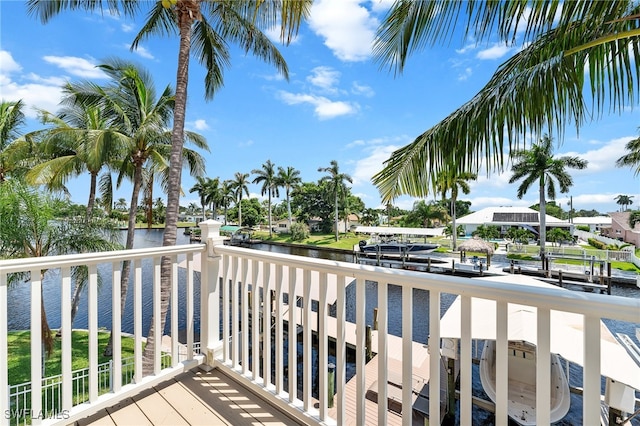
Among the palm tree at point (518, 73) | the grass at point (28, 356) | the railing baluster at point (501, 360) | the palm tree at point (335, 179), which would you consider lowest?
the grass at point (28, 356)

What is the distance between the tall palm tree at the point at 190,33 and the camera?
5.15 meters

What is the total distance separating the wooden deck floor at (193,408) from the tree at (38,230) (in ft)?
18.5

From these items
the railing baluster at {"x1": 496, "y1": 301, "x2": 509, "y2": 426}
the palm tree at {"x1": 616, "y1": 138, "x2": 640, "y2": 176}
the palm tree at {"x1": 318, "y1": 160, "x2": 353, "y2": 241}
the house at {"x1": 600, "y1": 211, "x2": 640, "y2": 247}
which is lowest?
the house at {"x1": 600, "y1": 211, "x2": 640, "y2": 247}

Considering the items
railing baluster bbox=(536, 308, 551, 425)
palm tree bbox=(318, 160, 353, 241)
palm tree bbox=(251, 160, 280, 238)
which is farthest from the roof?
railing baluster bbox=(536, 308, 551, 425)

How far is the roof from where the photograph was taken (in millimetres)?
25938

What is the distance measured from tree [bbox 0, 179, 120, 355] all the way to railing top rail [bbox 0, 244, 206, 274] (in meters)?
5.66

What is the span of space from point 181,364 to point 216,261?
0.78 metres

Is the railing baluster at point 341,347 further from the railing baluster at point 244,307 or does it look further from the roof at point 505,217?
the roof at point 505,217

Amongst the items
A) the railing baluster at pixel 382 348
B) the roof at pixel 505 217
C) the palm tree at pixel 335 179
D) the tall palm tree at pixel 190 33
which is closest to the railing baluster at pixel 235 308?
the railing baluster at pixel 382 348

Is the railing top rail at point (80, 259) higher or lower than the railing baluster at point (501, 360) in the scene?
higher

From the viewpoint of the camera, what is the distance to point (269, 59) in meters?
7.20

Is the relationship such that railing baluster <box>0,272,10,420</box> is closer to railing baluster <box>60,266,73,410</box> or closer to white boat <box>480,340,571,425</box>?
railing baluster <box>60,266,73,410</box>

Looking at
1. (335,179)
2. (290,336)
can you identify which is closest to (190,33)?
(290,336)

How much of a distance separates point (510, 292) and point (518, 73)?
2.14 metres
